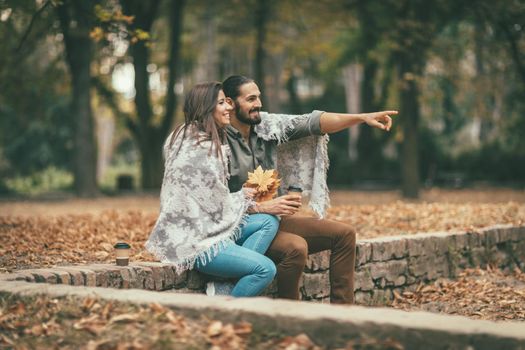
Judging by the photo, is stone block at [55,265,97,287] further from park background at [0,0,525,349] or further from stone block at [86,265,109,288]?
park background at [0,0,525,349]

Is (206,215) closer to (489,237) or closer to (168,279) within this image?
(168,279)

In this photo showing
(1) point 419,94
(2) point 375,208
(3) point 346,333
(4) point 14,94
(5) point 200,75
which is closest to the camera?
(3) point 346,333

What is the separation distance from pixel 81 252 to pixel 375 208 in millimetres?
5886

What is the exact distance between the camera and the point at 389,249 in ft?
30.5

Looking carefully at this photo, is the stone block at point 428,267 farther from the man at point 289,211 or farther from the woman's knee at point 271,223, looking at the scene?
the woman's knee at point 271,223

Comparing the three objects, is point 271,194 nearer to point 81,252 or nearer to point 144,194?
point 81,252

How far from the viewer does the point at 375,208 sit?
1371cm

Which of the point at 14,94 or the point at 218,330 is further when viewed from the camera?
the point at 14,94

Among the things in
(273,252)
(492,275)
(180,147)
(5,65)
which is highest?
(5,65)

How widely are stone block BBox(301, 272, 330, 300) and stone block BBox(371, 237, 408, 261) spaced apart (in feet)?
2.40

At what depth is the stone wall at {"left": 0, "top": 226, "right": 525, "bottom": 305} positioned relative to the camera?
6.79 meters

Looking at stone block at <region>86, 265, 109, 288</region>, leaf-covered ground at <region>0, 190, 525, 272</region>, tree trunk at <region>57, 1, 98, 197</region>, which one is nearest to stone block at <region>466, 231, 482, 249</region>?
leaf-covered ground at <region>0, 190, 525, 272</region>

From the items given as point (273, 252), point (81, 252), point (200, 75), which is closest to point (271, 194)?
point (273, 252)

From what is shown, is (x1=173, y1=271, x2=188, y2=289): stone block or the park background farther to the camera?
the park background
